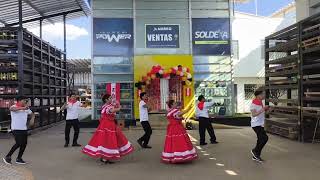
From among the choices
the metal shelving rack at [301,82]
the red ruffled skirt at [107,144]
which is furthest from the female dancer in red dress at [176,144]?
the metal shelving rack at [301,82]

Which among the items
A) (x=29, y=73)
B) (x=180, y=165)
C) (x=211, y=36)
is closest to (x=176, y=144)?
(x=180, y=165)

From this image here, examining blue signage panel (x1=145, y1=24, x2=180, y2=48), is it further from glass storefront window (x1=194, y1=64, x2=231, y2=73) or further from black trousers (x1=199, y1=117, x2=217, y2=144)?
black trousers (x1=199, y1=117, x2=217, y2=144)

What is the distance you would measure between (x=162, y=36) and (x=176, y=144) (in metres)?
12.5

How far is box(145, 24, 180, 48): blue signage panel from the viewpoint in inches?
906

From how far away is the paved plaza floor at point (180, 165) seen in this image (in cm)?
957

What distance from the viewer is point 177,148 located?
11.0 metres

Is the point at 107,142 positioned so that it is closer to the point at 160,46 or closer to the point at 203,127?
the point at 203,127

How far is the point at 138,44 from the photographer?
2298 centimetres

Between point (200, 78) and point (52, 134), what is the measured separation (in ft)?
24.4

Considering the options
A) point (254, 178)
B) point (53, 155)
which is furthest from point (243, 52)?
point (254, 178)

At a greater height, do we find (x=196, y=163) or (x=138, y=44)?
(x=138, y=44)

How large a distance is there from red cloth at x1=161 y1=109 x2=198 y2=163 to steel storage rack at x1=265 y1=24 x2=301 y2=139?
221 inches

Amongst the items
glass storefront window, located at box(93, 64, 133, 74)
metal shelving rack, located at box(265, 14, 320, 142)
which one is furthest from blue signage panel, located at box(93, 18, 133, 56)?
metal shelving rack, located at box(265, 14, 320, 142)

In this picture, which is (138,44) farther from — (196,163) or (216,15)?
(196,163)
